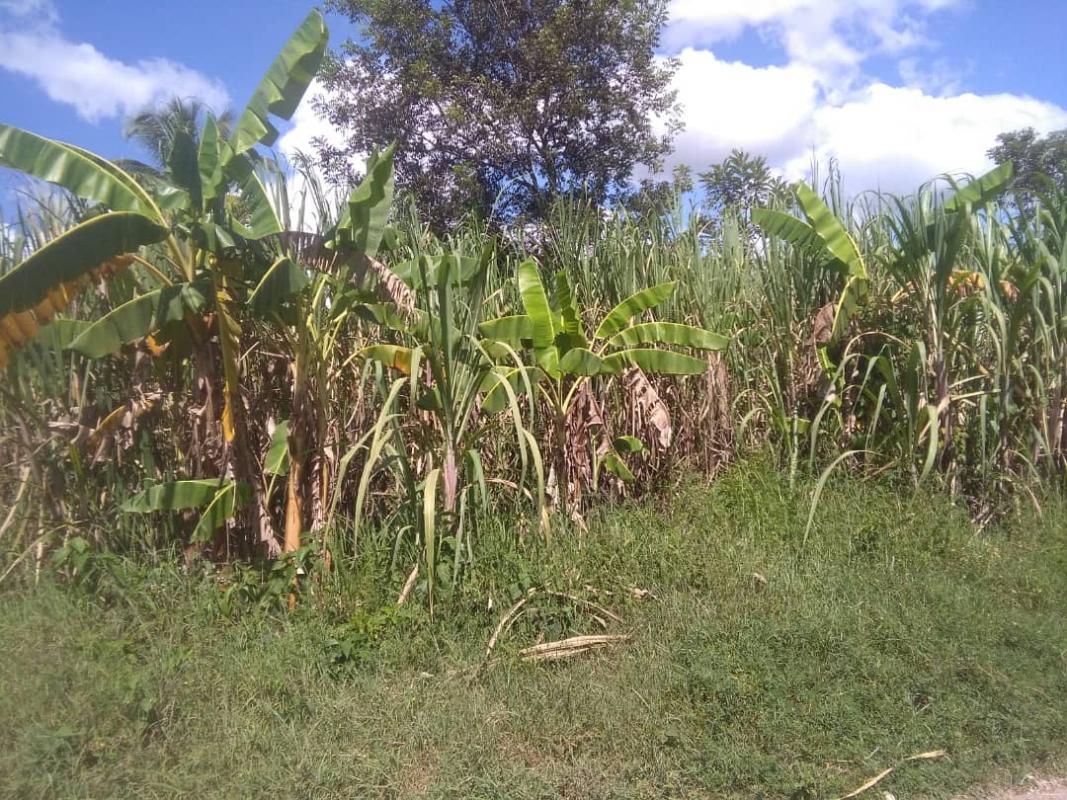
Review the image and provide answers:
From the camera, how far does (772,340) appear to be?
22.3 feet

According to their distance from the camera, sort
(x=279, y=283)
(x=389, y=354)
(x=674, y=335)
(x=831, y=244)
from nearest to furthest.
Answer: (x=279, y=283), (x=389, y=354), (x=674, y=335), (x=831, y=244)

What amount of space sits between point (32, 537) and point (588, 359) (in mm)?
3606

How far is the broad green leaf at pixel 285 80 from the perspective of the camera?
16.2 feet

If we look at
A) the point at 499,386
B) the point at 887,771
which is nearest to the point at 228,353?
the point at 499,386

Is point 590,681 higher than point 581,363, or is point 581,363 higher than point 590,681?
point 581,363

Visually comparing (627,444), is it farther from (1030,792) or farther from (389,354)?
(1030,792)

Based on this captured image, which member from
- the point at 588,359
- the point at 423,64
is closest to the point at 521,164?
the point at 423,64

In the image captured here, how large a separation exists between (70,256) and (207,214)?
0.80m

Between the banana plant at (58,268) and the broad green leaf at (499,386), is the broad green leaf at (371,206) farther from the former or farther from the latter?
the banana plant at (58,268)

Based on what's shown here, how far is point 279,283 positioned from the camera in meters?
4.67

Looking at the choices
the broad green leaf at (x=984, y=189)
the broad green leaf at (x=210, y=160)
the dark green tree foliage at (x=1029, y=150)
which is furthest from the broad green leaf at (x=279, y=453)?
the dark green tree foliage at (x=1029, y=150)

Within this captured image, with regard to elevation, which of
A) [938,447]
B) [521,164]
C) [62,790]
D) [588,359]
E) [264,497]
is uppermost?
[521,164]

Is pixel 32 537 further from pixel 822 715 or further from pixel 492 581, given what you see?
pixel 822 715

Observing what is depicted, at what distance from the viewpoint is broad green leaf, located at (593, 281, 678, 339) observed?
6062mm
